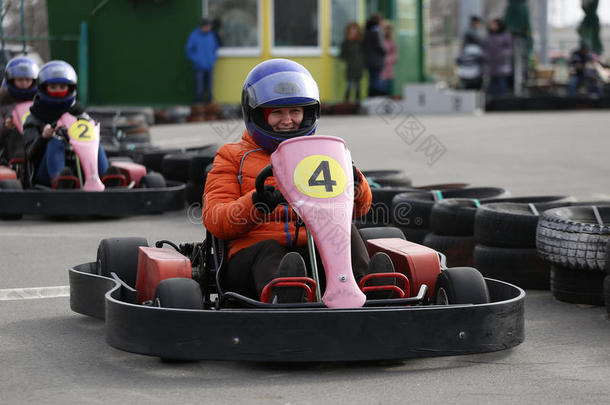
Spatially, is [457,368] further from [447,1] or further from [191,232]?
[447,1]

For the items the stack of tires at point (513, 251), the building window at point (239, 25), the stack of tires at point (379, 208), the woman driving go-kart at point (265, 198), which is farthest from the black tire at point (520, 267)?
the building window at point (239, 25)

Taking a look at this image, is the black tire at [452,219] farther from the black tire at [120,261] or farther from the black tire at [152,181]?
the black tire at [152,181]

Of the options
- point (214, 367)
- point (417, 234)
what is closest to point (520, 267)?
point (417, 234)

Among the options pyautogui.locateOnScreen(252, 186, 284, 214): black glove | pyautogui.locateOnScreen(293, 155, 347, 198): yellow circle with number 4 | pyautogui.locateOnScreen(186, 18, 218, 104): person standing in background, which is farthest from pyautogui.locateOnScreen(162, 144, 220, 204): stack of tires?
pyautogui.locateOnScreen(186, 18, 218, 104): person standing in background

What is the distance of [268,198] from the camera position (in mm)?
4082

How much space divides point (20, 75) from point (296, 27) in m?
12.1

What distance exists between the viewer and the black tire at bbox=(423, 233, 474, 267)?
19.0 feet

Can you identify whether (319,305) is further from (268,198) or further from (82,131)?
(82,131)

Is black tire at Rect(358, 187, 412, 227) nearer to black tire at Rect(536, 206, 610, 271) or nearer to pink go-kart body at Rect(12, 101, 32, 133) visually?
black tire at Rect(536, 206, 610, 271)

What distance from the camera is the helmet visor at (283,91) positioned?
4.40 m

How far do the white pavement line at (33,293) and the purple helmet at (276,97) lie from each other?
4.85ft

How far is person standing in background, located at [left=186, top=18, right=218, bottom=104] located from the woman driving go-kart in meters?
15.5

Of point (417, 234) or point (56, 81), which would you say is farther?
point (56, 81)

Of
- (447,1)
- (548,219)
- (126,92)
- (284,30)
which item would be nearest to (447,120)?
(284,30)
